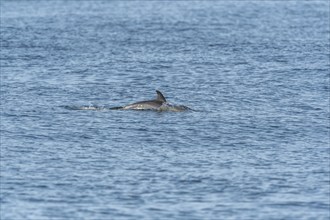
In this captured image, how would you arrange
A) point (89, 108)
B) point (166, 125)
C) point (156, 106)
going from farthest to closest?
point (156, 106)
point (89, 108)
point (166, 125)

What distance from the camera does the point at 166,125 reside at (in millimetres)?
36406

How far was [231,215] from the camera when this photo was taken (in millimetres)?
25562

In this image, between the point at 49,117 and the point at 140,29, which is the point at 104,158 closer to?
the point at 49,117

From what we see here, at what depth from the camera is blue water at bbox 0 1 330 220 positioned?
26.8 meters

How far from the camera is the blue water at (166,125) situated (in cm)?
2681

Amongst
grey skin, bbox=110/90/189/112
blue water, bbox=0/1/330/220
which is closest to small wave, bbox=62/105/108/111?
blue water, bbox=0/1/330/220

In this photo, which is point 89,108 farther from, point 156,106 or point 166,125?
point 166,125

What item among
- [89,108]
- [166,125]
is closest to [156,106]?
[89,108]

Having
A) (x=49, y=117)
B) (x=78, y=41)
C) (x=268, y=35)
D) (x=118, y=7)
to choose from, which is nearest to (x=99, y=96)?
(x=49, y=117)

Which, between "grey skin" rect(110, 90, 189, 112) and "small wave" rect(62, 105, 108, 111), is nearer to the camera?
"small wave" rect(62, 105, 108, 111)

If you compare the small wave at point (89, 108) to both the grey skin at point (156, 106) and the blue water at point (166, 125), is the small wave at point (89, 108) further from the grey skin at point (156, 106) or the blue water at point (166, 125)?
the grey skin at point (156, 106)

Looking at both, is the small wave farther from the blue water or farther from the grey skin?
the grey skin

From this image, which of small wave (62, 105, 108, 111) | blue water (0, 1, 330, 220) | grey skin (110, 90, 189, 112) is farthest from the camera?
grey skin (110, 90, 189, 112)

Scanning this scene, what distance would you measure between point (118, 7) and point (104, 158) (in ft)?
189
